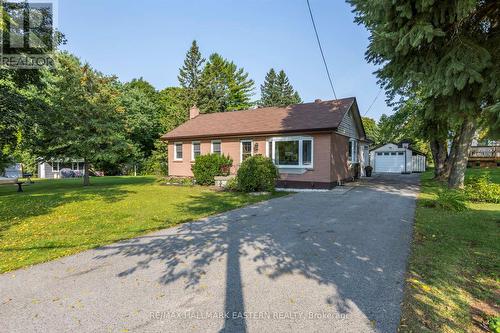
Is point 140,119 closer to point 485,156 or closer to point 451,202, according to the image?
point 451,202

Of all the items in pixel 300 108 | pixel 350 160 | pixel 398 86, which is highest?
pixel 300 108

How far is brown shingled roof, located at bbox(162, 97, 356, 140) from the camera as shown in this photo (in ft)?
51.2

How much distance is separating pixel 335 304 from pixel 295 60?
12.4 metres

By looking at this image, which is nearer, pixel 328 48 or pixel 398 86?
pixel 398 86

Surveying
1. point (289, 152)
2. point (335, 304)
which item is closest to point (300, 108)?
point (289, 152)

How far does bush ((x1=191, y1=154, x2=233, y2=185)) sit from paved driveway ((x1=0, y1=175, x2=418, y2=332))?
34.5 feet

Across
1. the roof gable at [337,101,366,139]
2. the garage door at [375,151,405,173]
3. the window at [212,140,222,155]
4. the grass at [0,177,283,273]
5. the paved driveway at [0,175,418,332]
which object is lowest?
the paved driveway at [0,175,418,332]

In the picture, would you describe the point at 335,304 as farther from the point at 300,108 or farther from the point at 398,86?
the point at 300,108

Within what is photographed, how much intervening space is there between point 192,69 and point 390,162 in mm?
32692

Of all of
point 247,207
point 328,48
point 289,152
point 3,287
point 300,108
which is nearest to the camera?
point 3,287

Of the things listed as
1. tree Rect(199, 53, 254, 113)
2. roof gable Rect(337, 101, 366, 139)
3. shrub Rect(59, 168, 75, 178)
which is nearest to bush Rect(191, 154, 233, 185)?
roof gable Rect(337, 101, 366, 139)

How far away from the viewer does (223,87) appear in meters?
46.6

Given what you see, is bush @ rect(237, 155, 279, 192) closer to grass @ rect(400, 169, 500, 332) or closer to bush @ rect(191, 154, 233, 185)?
bush @ rect(191, 154, 233, 185)

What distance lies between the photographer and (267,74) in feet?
196
